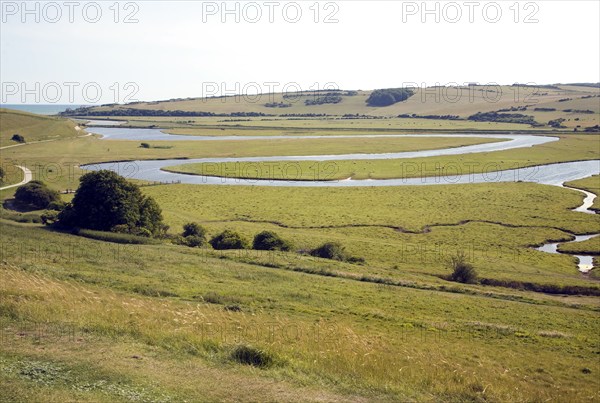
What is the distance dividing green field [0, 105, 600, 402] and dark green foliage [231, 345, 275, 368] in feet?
0.40

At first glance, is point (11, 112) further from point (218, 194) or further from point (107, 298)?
point (107, 298)

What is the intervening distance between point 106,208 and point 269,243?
11767mm

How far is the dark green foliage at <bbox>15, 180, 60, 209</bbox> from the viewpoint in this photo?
58.5m

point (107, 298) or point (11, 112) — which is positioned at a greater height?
point (11, 112)

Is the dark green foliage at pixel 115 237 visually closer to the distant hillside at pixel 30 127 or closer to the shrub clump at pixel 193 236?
the shrub clump at pixel 193 236

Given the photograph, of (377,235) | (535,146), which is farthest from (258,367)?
(535,146)

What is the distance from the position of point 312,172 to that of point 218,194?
76.1 ft

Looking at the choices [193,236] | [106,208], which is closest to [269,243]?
[193,236]

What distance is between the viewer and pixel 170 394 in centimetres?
1338

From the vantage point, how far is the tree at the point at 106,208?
42.5 m

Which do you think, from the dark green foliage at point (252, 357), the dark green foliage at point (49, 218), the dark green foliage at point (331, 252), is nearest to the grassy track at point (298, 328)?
the dark green foliage at point (252, 357)

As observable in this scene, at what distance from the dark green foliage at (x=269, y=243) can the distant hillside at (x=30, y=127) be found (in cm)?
8798

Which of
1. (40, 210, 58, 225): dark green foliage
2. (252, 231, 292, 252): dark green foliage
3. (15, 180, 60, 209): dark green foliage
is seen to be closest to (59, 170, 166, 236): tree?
(40, 210, 58, 225): dark green foliage

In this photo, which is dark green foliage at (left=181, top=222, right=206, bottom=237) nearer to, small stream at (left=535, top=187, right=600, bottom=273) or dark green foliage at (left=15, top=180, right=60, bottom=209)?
dark green foliage at (left=15, top=180, right=60, bottom=209)
